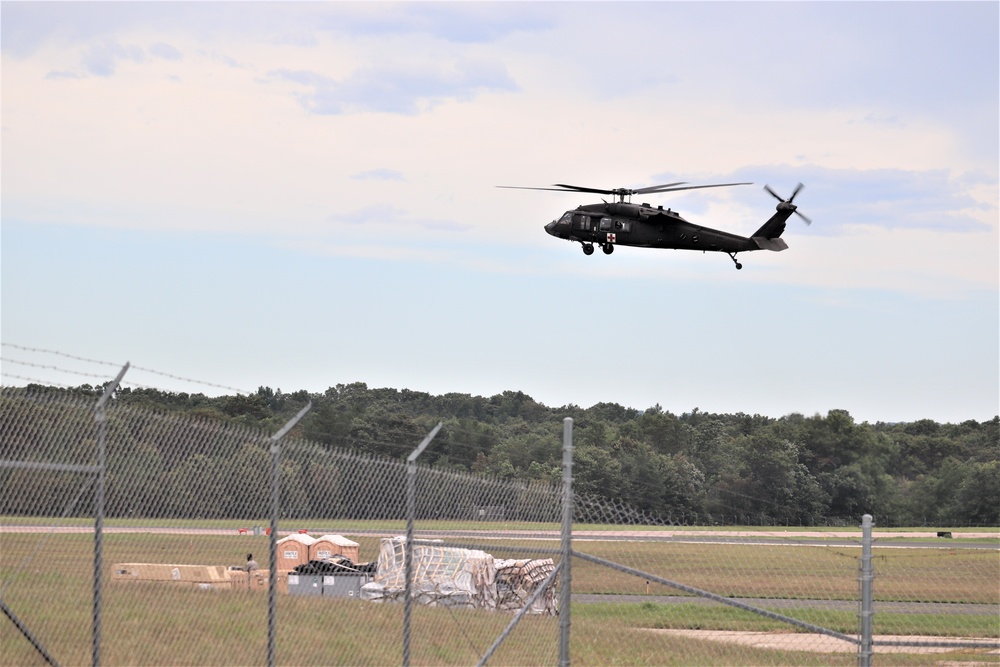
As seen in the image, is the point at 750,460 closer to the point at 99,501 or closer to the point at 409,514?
the point at 409,514

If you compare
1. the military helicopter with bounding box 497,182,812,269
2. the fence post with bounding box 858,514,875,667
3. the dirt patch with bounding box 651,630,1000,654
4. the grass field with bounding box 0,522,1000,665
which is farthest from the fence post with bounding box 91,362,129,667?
the military helicopter with bounding box 497,182,812,269

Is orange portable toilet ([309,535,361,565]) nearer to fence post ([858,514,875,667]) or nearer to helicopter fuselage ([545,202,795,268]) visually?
fence post ([858,514,875,667])

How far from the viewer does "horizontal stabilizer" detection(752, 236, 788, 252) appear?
36484mm

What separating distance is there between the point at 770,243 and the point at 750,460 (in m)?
24.0

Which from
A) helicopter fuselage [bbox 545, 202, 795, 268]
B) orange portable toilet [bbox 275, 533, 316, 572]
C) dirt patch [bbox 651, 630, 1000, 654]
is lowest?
dirt patch [bbox 651, 630, 1000, 654]

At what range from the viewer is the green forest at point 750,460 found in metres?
37.7

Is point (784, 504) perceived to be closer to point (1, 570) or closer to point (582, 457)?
point (582, 457)

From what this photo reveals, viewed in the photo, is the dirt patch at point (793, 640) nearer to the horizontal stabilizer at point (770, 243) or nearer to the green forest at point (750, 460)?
the green forest at point (750, 460)

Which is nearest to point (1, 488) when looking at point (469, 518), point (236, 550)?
point (236, 550)

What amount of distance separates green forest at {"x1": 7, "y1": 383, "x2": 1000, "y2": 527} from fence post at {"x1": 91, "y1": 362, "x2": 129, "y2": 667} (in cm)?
1211

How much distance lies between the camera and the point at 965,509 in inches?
2598

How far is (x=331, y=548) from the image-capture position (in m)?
21.8

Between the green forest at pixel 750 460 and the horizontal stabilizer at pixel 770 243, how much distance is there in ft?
25.5

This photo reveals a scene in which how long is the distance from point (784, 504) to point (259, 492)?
4485 centimetres
